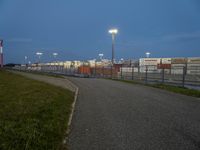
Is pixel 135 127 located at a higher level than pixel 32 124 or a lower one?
lower

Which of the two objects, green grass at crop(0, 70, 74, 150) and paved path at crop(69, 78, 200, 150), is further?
paved path at crop(69, 78, 200, 150)

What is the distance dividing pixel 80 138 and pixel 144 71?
21563 millimetres

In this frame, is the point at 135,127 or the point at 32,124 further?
the point at 135,127

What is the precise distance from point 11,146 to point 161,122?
15.2 ft

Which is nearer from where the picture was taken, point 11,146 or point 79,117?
point 11,146

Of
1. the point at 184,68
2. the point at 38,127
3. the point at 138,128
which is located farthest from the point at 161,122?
the point at 184,68

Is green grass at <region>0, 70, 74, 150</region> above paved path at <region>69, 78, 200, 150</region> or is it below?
above

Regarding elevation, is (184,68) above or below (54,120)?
above

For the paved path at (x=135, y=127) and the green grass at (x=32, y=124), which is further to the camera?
the paved path at (x=135, y=127)

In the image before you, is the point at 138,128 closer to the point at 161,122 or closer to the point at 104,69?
the point at 161,122

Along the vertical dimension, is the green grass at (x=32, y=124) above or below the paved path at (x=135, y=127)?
above

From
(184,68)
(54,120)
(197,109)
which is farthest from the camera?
(184,68)

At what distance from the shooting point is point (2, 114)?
8.46 m

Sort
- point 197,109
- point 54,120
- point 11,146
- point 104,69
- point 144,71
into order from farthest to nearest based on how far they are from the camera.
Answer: point 104,69
point 144,71
point 197,109
point 54,120
point 11,146
